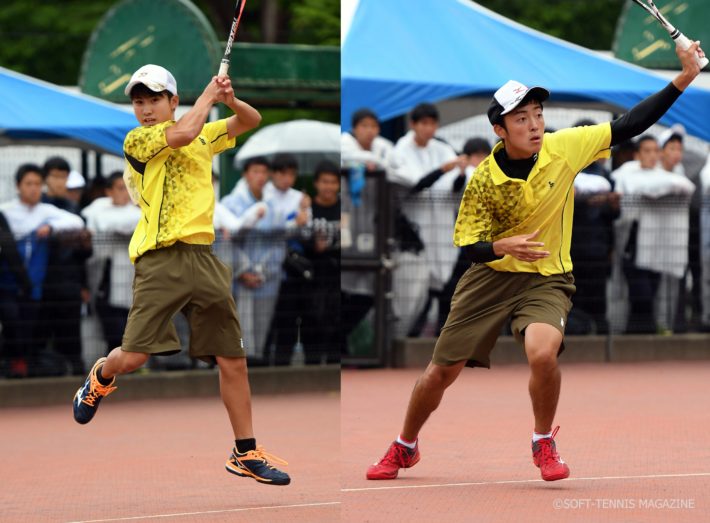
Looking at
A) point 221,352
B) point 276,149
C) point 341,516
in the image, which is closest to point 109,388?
point 221,352

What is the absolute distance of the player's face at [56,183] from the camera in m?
12.9

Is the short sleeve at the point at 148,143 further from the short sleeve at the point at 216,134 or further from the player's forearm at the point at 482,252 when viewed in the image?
the player's forearm at the point at 482,252

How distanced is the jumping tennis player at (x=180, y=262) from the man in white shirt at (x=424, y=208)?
616cm

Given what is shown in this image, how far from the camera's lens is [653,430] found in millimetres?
9508

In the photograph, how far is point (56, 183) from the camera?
12.9 m

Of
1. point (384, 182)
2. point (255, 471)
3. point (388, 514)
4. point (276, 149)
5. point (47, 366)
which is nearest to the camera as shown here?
point (388, 514)

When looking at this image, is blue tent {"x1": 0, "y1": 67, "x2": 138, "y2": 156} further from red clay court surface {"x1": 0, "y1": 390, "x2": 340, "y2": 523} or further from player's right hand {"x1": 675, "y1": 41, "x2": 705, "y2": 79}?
player's right hand {"x1": 675, "y1": 41, "x2": 705, "y2": 79}

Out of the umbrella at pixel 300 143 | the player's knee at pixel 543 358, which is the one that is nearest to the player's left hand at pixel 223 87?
the player's knee at pixel 543 358

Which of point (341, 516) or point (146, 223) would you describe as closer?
point (341, 516)

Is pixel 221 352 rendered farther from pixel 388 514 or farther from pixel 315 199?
pixel 315 199

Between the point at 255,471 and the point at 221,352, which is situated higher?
the point at 221,352

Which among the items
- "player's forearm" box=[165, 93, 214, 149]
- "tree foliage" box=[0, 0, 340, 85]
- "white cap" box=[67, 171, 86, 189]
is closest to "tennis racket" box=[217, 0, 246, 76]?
"player's forearm" box=[165, 93, 214, 149]

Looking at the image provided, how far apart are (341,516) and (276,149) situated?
8.98 meters

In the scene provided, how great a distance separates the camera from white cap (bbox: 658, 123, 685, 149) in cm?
1424
